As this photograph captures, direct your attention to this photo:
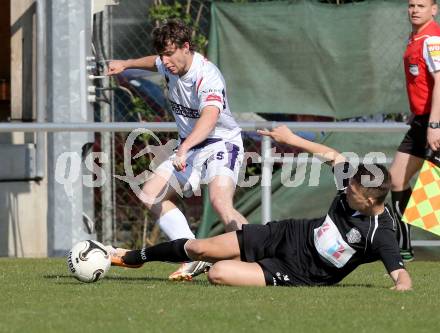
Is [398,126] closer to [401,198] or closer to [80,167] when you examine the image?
[401,198]

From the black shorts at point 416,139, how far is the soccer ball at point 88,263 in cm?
267

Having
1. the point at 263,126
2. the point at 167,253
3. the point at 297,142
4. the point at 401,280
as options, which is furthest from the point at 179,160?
the point at 263,126

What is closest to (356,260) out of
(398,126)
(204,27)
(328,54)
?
(398,126)

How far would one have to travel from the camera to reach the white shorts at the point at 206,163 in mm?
8656

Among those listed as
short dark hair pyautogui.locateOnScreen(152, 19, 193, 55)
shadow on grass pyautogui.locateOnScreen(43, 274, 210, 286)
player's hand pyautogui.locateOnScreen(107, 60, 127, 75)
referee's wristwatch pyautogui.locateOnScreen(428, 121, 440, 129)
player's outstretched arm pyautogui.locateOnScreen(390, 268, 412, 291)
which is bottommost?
shadow on grass pyautogui.locateOnScreen(43, 274, 210, 286)

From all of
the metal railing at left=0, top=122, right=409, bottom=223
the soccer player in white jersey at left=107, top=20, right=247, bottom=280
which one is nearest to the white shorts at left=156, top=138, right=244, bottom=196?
the soccer player in white jersey at left=107, top=20, right=247, bottom=280

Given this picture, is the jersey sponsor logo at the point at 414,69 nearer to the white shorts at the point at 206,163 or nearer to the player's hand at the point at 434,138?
the player's hand at the point at 434,138

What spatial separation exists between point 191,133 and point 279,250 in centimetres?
107

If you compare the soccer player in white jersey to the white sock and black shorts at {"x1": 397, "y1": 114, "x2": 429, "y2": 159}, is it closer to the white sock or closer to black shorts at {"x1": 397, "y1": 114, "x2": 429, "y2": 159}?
the white sock

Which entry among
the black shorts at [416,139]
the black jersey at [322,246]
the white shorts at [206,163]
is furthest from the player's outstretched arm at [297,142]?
the black shorts at [416,139]

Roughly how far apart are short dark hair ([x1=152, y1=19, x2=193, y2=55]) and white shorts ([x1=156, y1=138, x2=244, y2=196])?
0.80 meters

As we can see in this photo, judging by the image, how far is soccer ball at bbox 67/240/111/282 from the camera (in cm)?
785

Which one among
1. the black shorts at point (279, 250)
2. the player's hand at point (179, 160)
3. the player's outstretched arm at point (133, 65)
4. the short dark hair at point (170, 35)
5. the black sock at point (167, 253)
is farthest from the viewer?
the player's outstretched arm at point (133, 65)

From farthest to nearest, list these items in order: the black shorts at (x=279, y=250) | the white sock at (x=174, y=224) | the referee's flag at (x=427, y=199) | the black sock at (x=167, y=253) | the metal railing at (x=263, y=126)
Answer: the metal railing at (x=263, y=126) → the referee's flag at (x=427, y=199) → the white sock at (x=174, y=224) → the black sock at (x=167, y=253) → the black shorts at (x=279, y=250)
